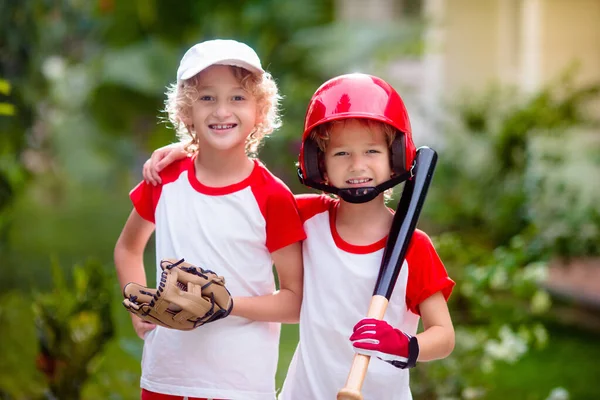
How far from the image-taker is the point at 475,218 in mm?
7527

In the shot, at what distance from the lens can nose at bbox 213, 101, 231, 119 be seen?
111 inches

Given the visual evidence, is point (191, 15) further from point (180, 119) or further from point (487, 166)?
point (180, 119)

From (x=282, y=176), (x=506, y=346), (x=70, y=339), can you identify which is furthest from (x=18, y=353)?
(x=282, y=176)

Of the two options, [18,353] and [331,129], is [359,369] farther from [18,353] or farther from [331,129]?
[18,353]

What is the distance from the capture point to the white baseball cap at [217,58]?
109 inches

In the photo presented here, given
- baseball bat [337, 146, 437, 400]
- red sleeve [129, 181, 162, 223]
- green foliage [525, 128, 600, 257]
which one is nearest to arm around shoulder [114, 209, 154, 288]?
red sleeve [129, 181, 162, 223]

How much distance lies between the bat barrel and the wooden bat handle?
32 millimetres

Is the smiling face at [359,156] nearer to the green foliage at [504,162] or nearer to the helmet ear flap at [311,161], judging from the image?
the helmet ear flap at [311,161]

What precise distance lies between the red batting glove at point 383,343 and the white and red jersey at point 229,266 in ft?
1.52

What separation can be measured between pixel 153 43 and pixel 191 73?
8194 mm

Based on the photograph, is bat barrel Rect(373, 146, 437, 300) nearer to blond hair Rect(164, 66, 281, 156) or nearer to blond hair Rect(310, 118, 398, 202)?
blond hair Rect(310, 118, 398, 202)

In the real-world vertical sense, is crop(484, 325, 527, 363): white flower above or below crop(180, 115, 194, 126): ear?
below

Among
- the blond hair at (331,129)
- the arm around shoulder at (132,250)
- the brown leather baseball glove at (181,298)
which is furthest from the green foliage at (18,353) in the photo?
the blond hair at (331,129)

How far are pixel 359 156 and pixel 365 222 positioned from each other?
0.69ft
